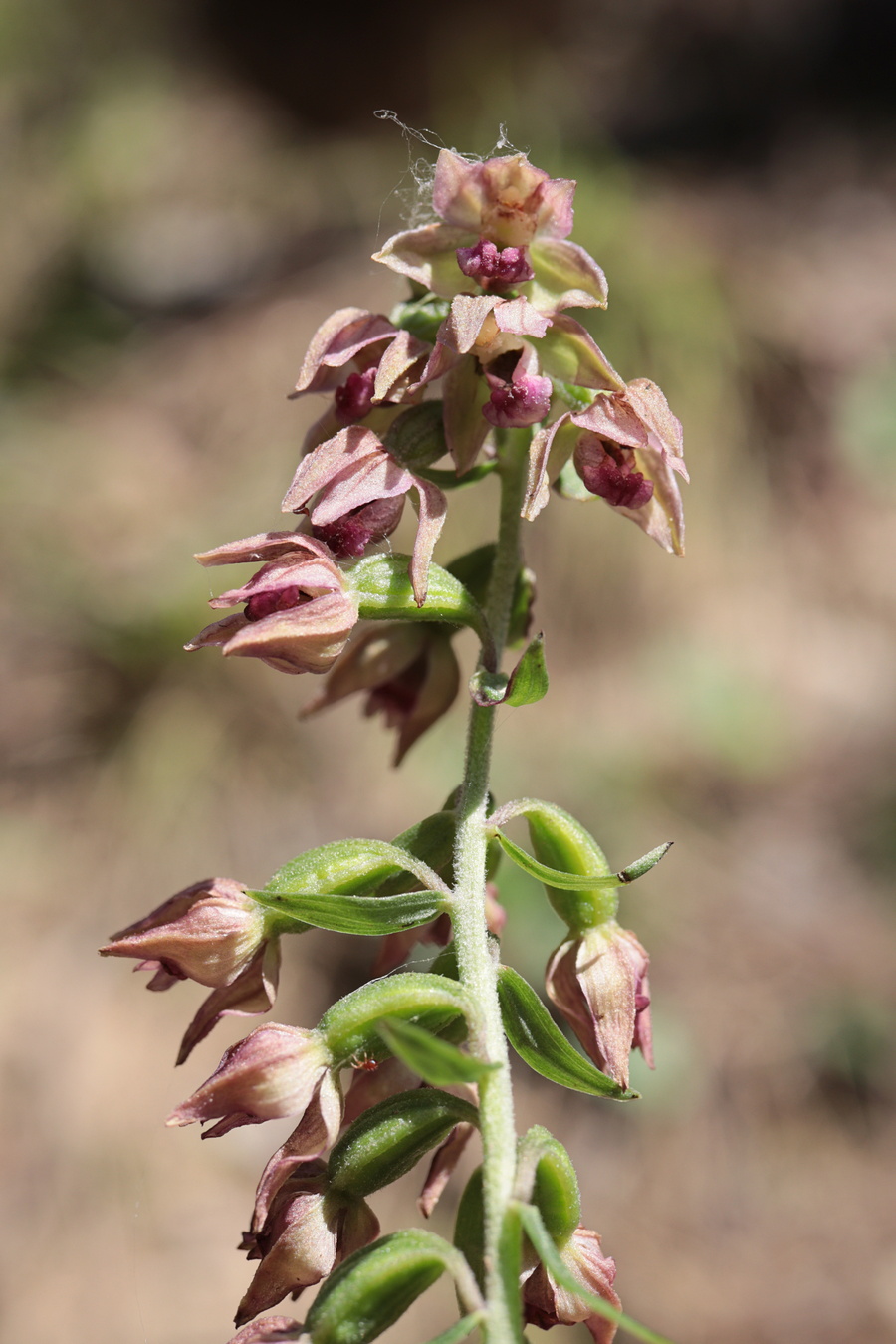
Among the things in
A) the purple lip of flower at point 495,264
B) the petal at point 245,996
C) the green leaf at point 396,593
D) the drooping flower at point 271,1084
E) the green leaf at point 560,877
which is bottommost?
the drooping flower at point 271,1084

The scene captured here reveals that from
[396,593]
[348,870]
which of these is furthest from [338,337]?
[348,870]

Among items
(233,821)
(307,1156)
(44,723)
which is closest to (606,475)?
(307,1156)

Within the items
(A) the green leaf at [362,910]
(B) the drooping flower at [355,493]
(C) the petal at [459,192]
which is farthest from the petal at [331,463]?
(A) the green leaf at [362,910]

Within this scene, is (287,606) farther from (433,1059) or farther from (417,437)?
(433,1059)

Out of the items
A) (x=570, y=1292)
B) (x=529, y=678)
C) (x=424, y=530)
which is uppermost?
(x=424, y=530)

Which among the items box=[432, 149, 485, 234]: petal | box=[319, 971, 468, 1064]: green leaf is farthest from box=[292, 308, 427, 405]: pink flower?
box=[319, 971, 468, 1064]: green leaf

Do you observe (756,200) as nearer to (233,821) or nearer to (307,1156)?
(233,821)

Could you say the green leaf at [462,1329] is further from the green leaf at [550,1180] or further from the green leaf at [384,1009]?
the green leaf at [384,1009]
